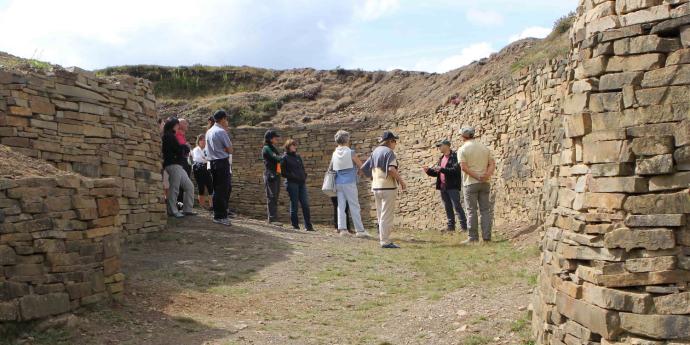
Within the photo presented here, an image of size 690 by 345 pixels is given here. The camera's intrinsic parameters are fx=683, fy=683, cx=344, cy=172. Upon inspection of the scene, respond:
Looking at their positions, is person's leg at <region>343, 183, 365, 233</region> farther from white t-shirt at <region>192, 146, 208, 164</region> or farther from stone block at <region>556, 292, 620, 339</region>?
stone block at <region>556, 292, 620, 339</region>

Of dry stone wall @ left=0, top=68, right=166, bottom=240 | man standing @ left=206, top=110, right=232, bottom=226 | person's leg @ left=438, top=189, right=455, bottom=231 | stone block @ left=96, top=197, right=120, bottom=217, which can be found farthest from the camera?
person's leg @ left=438, top=189, right=455, bottom=231

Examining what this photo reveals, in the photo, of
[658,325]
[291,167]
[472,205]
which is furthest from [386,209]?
[658,325]

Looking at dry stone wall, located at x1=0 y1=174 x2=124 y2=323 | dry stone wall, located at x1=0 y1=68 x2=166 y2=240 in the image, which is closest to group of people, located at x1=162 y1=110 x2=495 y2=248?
dry stone wall, located at x1=0 y1=68 x2=166 y2=240

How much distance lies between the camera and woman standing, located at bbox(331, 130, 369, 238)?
38.9ft

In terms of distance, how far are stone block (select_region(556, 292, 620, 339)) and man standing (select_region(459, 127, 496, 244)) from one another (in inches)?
223

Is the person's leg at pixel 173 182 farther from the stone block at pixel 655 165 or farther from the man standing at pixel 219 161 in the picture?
the stone block at pixel 655 165

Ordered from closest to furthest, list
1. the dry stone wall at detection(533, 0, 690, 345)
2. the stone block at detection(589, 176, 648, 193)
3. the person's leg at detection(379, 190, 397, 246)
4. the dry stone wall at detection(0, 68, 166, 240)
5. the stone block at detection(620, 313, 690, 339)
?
the stone block at detection(620, 313, 690, 339) → the dry stone wall at detection(533, 0, 690, 345) → the stone block at detection(589, 176, 648, 193) → the dry stone wall at detection(0, 68, 166, 240) → the person's leg at detection(379, 190, 397, 246)

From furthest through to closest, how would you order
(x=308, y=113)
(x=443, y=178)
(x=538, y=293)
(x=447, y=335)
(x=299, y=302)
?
(x=308, y=113) → (x=443, y=178) → (x=299, y=302) → (x=447, y=335) → (x=538, y=293)

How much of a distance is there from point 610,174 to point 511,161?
8589 millimetres

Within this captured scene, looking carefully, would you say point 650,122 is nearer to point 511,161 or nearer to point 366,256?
point 366,256

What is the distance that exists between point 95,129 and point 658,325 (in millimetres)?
7826

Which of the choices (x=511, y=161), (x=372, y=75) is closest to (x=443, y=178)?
(x=511, y=161)

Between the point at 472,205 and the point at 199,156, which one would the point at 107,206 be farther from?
the point at 199,156

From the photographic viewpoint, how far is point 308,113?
2320 centimetres
